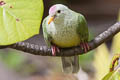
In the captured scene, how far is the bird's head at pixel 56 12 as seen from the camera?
1038 mm

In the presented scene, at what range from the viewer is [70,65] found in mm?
1270

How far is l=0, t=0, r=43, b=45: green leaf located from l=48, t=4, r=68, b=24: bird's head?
1.51 ft

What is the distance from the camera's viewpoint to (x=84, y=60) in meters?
2.59

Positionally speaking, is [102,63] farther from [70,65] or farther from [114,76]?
[114,76]

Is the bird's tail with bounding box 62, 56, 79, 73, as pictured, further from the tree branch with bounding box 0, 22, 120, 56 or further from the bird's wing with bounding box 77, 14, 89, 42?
the tree branch with bounding box 0, 22, 120, 56

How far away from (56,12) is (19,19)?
55 cm

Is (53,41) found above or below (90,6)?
above

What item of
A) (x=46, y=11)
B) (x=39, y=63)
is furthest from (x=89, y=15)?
(x=39, y=63)

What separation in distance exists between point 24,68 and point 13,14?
238 centimetres

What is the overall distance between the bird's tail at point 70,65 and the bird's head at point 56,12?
238mm

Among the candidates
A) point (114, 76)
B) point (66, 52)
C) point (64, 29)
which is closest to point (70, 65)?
point (64, 29)

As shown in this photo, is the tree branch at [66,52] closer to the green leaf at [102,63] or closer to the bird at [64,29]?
the bird at [64,29]

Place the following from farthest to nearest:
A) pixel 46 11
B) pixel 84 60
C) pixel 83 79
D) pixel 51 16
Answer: pixel 46 11, pixel 84 60, pixel 83 79, pixel 51 16

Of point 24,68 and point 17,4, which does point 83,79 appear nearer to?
point 17,4
